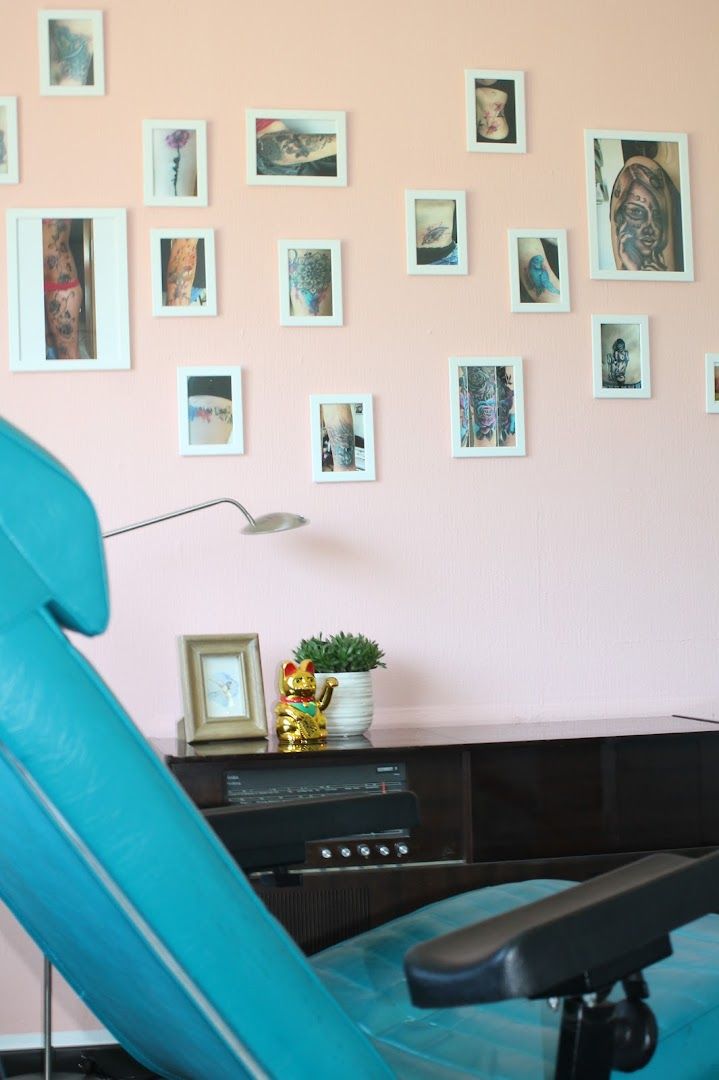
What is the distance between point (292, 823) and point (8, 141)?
1742 millimetres

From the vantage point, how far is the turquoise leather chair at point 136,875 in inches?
30.7

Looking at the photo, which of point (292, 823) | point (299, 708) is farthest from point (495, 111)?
point (292, 823)

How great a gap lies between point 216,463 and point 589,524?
A: 2.84 feet

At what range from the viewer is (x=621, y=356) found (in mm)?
2660

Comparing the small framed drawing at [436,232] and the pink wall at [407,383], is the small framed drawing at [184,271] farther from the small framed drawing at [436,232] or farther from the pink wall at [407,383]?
the small framed drawing at [436,232]

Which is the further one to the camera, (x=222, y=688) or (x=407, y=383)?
(x=407, y=383)

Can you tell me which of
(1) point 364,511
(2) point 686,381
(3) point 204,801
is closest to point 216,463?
(1) point 364,511

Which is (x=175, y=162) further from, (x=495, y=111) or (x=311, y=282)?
(x=495, y=111)

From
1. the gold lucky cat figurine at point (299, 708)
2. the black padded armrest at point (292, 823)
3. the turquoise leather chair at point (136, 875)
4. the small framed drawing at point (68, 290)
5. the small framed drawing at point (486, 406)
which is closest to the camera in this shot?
the turquoise leather chair at point (136, 875)

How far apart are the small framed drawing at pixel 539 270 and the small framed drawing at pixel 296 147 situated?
1.42 ft

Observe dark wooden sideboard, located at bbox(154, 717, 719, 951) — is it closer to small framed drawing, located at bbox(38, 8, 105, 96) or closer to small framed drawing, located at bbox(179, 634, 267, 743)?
small framed drawing, located at bbox(179, 634, 267, 743)

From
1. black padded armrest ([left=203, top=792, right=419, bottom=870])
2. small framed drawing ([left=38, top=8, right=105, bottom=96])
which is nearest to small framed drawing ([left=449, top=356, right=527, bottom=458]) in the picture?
small framed drawing ([left=38, top=8, right=105, bottom=96])

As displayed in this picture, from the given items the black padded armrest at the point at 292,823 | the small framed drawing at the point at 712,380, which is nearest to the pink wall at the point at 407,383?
the small framed drawing at the point at 712,380

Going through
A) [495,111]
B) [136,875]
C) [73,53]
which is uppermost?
[73,53]
